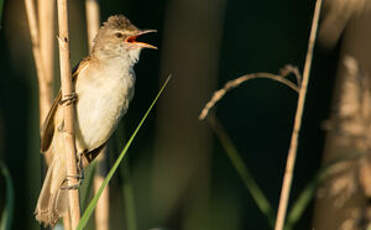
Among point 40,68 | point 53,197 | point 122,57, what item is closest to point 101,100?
point 122,57

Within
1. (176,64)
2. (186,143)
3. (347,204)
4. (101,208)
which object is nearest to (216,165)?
(186,143)

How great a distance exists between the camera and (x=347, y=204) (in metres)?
3.09

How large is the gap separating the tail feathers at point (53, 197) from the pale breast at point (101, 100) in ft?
0.69

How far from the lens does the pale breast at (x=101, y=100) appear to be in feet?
8.91

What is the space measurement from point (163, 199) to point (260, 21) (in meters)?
2.22

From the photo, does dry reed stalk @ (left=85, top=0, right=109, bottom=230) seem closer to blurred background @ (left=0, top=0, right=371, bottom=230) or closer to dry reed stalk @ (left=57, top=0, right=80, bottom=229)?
dry reed stalk @ (left=57, top=0, right=80, bottom=229)

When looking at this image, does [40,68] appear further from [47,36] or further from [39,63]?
[47,36]

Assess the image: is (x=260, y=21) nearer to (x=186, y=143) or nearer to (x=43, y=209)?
(x=186, y=143)

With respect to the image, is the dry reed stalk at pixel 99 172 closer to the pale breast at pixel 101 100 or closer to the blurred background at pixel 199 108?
Result: the pale breast at pixel 101 100

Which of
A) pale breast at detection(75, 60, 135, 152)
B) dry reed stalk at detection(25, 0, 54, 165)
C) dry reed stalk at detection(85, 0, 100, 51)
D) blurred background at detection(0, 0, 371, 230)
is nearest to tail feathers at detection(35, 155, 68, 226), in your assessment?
pale breast at detection(75, 60, 135, 152)

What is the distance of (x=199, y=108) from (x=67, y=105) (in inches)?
97.7

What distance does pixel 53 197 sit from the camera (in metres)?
2.71

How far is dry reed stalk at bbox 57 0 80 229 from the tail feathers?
0.40 m

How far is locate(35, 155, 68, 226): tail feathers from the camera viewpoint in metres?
2.61
